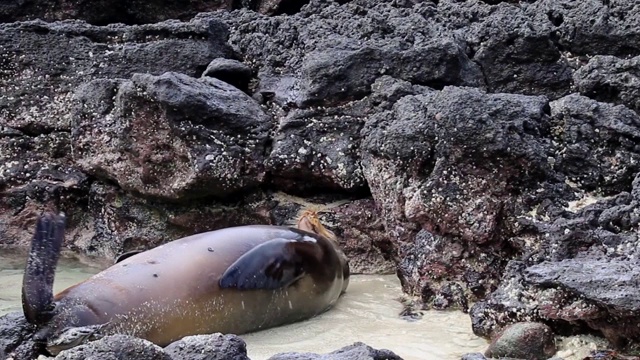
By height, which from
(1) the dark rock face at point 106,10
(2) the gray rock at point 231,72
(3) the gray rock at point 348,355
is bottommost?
(3) the gray rock at point 348,355

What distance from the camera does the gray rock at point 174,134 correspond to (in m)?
5.31

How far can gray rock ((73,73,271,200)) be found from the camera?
5.31m

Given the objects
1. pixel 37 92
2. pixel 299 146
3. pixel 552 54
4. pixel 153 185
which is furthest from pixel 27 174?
pixel 552 54

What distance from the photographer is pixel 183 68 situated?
619 cm

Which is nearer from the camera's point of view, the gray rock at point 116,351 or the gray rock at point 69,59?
the gray rock at point 116,351

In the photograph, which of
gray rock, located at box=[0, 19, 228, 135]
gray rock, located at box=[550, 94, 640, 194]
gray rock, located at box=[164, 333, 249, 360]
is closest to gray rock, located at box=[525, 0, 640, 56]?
gray rock, located at box=[550, 94, 640, 194]

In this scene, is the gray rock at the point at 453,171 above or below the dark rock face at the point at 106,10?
below

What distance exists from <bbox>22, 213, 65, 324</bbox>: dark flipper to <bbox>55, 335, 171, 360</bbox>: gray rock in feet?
3.66

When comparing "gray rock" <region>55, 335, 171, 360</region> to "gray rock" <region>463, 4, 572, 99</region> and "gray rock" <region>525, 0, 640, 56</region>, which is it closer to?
"gray rock" <region>463, 4, 572, 99</region>

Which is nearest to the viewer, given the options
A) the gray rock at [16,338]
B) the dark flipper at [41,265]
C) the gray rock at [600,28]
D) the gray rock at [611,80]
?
the gray rock at [16,338]

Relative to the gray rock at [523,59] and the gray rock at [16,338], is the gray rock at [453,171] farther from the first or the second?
the gray rock at [16,338]

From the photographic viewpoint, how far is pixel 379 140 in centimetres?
496

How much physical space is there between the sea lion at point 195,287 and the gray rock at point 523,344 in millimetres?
1240

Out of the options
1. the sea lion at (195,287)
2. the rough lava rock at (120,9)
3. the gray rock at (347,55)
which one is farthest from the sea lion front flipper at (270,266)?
the rough lava rock at (120,9)
